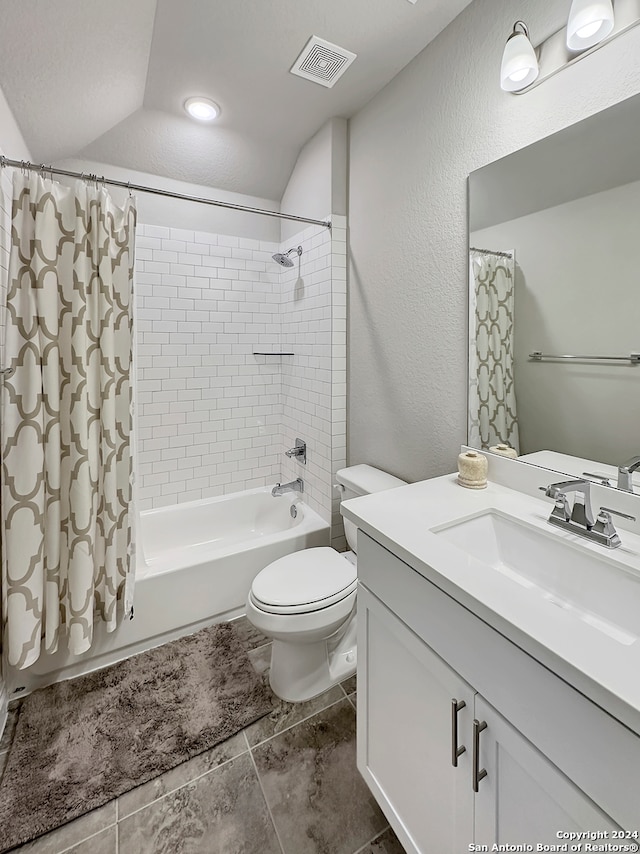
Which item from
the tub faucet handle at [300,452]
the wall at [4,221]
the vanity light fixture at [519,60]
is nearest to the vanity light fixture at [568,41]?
the vanity light fixture at [519,60]

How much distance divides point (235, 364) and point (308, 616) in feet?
5.88

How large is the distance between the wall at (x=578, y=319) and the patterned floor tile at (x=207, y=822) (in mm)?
1419

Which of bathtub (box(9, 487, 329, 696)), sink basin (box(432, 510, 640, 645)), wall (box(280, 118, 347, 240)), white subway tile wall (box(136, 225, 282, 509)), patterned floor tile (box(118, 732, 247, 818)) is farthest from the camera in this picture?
white subway tile wall (box(136, 225, 282, 509))

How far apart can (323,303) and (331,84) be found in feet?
3.24

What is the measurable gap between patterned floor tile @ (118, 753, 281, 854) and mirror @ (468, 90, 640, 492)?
139 centimetres

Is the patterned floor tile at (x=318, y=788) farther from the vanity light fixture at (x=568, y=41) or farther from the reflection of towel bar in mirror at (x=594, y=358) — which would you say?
the vanity light fixture at (x=568, y=41)

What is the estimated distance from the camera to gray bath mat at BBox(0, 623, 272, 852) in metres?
1.22

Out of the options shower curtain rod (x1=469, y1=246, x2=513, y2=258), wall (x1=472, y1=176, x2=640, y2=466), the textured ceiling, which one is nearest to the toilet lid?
wall (x1=472, y1=176, x2=640, y2=466)

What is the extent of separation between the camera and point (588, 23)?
999mm

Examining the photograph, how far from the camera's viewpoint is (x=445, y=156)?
152 cm

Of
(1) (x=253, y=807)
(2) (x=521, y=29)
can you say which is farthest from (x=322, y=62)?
(1) (x=253, y=807)

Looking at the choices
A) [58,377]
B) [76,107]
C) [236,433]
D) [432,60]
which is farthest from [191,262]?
[432,60]

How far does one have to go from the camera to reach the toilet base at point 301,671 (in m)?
1.56

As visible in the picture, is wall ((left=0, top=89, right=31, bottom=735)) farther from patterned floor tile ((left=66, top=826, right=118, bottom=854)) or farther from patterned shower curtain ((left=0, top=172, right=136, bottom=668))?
patterned floor tile ((left=66, top=826, right=118, bottom=854))
